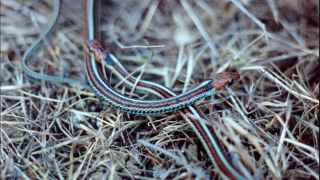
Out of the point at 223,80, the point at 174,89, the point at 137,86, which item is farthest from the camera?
the point at 174,89

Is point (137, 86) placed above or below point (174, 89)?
above

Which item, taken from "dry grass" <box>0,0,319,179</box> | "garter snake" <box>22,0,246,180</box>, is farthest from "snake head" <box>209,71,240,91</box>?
"dry grass" <box>0,0,319,179</box>

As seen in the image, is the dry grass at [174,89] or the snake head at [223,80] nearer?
the dry grass at [174,89]

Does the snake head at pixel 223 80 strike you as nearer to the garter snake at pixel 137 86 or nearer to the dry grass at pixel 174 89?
the garter snake at pixel 137 86

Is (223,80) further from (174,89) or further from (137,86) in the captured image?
(137,86)

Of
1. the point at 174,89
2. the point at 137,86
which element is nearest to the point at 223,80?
the point at 174,89

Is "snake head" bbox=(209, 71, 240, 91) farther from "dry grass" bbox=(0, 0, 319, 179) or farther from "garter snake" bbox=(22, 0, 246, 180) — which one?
"dry grass" bbox=(0, 0, 319, 179)

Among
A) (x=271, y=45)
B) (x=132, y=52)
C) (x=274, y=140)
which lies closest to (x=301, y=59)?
(x=271, y=45)

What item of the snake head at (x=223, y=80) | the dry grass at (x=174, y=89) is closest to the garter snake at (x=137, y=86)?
the snake head at (x=223, y=80)
